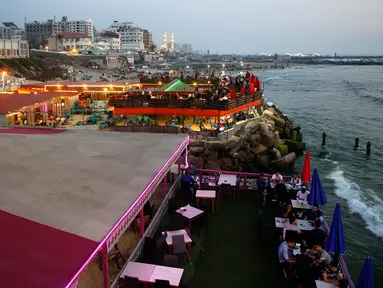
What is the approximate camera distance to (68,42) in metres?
132

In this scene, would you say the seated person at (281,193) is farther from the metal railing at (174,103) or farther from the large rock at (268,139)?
the large rock at (268,139)

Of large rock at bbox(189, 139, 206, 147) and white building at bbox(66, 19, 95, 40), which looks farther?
white building at bbox(66, 19, 95, 40)

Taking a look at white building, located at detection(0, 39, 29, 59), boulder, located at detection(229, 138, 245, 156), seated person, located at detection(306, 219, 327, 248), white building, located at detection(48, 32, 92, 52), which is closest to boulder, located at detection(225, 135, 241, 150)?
boulder, located at detection(229, 138, 245, 156)

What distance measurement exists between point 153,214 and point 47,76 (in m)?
69.2

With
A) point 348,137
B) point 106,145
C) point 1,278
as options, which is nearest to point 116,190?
point 1,278

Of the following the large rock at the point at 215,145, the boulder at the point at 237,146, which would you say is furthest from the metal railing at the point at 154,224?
the boulder at the point at 237,146

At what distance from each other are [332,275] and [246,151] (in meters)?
14.9

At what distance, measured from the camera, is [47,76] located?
2881 inches

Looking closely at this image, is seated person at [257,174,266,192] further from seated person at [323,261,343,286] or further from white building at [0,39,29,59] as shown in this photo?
white building at [0,39,29,59]

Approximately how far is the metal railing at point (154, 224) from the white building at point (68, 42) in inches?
4942

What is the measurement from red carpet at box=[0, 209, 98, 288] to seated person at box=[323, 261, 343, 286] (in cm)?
548

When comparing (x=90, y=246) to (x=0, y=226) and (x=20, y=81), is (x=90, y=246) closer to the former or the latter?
(x=0, y=226)

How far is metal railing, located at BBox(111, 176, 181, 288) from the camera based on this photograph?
8.57m

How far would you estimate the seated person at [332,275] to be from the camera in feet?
27.3
